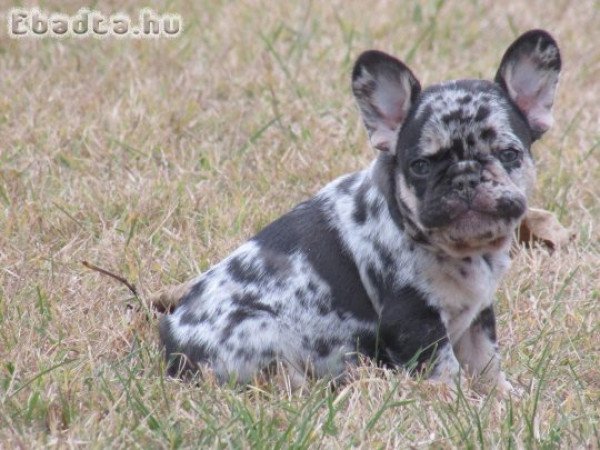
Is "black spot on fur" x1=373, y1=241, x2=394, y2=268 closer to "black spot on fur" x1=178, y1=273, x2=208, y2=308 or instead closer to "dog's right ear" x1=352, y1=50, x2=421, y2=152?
"dog's right ear" x1=352, y1=50, x2=421, y2=152

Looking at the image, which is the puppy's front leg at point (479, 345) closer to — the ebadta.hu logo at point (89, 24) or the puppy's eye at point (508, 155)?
the puppy's eye at point (508, 155)

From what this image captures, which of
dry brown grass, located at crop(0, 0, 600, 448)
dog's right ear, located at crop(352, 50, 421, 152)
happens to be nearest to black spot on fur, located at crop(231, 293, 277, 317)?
dry brown grass, located at crop(0, 0, 600, 448)

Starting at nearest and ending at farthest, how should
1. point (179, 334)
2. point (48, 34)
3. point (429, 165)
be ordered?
point (429, 165)
point (179, 334)
point (48, 34)

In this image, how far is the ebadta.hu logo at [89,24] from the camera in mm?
9750

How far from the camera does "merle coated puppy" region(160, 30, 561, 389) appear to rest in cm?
527

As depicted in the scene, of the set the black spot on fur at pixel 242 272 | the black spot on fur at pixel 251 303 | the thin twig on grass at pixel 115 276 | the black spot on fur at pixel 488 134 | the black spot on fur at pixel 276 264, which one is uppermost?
the black spot on fur at pixel 488 134

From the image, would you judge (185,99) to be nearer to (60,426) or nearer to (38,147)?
(38,147)

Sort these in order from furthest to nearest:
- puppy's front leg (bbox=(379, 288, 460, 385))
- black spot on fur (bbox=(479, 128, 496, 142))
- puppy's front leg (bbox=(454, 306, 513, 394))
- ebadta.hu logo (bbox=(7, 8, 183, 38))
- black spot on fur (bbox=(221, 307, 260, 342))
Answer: ebadta.hu logo (bbox=(7, 8, 183, 38)) < puppy's front leg (bbox=(454, 306, 513, 394)) < black spot on fur (bbox=(221, 307, 260, 342)) < puppy's front leg (bbox=(379, 288, 460, 385)) < black spot on fur (bbox=(479, 128, 496, 142))

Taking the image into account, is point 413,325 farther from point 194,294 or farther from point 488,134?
point 194,294

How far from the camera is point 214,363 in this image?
5492 mm

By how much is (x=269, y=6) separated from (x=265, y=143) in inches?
94.5

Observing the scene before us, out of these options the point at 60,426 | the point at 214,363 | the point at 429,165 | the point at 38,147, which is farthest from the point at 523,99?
the point at 38,147

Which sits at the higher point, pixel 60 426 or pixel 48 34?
pixel 48 34

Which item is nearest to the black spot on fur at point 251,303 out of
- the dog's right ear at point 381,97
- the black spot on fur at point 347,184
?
the black spot on fur at point 347,184
